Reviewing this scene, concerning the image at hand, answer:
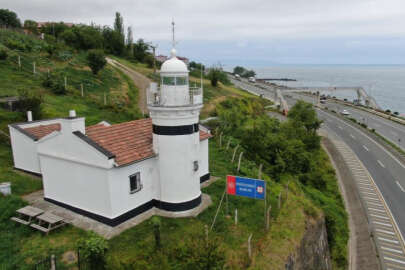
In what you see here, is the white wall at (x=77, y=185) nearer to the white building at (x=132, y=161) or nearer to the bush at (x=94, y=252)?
the white building at (x=132, y=161)

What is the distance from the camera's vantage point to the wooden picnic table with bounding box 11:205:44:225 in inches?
596

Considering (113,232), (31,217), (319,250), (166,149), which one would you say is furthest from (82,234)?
(319,250)

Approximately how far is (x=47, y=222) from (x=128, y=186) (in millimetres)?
4263

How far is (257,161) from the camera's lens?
103ft

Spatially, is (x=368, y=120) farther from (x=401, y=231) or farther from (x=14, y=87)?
(x=14, y=87)

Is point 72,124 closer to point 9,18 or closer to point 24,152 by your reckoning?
point 24,152

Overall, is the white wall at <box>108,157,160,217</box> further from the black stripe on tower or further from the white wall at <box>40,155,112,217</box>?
the black stripe on tower

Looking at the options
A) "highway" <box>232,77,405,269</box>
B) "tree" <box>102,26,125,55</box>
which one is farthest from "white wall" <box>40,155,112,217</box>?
"tree" <box>102,26,125,55</box>

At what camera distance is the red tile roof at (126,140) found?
16.0 m

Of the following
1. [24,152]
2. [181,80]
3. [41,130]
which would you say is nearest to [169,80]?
[181,80]

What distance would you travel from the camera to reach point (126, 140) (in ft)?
57.1

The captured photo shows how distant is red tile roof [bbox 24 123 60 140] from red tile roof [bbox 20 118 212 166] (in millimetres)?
4939

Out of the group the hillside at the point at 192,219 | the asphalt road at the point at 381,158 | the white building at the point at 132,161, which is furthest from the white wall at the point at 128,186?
the asphalt road at the point at 381,158

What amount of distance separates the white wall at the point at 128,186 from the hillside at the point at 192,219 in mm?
1351
